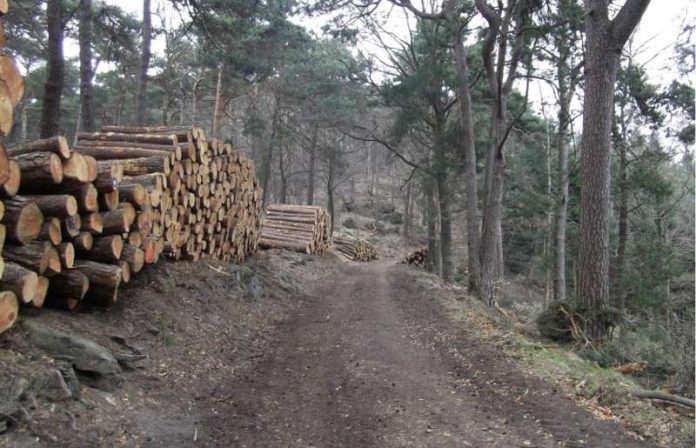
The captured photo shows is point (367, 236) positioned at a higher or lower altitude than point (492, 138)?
lower

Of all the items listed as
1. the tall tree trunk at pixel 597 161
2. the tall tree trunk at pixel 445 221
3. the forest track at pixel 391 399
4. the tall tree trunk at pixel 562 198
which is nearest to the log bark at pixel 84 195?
the forest track at pixel 391 399

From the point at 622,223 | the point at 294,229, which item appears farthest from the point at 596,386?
the point at 622,223

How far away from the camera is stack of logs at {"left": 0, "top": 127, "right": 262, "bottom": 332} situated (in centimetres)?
473

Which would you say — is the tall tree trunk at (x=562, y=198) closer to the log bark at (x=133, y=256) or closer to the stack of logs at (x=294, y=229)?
the stack of logs at (x=294, y=229)

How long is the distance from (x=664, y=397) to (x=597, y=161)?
13.3 feet

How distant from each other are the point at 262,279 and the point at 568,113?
12015 mm

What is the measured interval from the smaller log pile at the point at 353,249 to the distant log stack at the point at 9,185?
21.4 metres

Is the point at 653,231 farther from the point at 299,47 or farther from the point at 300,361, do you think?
the point at 300,361

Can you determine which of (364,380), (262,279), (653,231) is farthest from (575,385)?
(653,231)

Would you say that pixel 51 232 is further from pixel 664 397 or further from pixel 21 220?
pixel 664 397

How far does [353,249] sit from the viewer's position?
91.3 feet

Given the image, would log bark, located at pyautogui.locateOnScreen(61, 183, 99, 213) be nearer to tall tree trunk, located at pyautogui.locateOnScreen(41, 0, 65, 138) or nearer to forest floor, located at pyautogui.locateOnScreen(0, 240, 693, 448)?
forest floor, located at pyautogui.locateOnScreen(0, 240, 693, 448)

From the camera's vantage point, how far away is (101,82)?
31.2 meters

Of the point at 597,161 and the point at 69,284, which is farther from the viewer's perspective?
the point at 597,161
